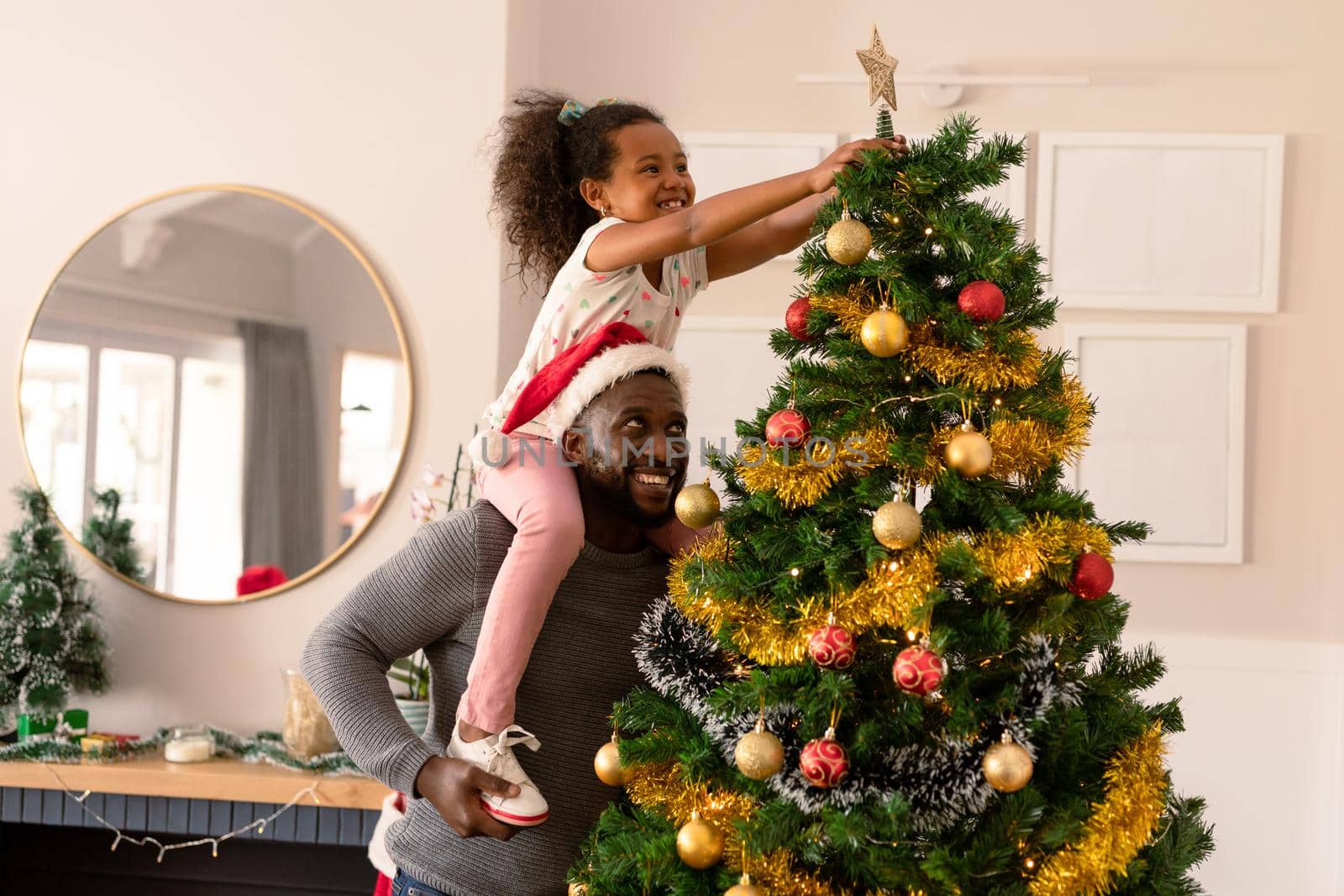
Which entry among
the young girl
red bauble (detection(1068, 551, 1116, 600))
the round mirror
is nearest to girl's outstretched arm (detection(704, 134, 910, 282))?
the young girl

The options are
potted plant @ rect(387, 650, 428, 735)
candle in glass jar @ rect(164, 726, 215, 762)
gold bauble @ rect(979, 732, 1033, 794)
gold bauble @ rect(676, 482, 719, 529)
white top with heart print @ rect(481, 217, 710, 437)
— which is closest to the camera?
gold bauble @ rect(979, 732, 1033, 794)

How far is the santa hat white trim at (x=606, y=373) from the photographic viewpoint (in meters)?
1.30

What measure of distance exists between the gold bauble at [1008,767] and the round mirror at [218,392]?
1937mm

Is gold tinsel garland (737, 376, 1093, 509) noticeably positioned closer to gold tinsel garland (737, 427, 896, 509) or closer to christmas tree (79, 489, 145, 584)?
gold tinsel garland (737, 427, 896, 509)

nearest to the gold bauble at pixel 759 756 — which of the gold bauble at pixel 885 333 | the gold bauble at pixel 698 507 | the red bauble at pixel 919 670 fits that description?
the red bauble at pixel 919 670

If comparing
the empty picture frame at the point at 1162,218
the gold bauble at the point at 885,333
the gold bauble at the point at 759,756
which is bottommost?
A: the gold bauble at the point at 759,756

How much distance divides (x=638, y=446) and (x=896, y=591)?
1.17 feet

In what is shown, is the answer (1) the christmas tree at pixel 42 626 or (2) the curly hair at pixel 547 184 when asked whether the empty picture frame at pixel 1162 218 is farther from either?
(1) the christmas tree at pixel 42 626

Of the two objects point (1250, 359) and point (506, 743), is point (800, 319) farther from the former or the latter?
point (1250, 359)

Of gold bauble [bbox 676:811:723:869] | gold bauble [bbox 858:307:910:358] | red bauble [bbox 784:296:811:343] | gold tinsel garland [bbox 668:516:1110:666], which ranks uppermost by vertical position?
red bauble [bbox 784:296:811:343]

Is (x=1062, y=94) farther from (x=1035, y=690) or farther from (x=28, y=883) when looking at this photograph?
(x=28, y=883)

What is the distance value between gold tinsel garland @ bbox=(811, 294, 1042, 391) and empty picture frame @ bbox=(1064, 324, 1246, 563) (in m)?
1.94

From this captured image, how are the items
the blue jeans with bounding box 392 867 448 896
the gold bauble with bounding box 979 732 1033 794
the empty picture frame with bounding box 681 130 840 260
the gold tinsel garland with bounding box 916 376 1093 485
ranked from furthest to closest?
the empty picture frame with bounding box 681 130 840 260 → the blue jeans with bounding box 392 867 448 896 → the gold tinsel garland with bounding box 916 376 1093 485 → the gold bauble with bounding box 979 732 1033 794

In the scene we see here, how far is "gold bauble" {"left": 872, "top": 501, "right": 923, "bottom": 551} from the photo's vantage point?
3.46 ft
